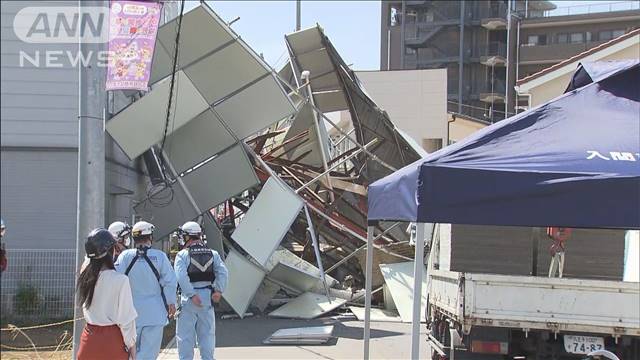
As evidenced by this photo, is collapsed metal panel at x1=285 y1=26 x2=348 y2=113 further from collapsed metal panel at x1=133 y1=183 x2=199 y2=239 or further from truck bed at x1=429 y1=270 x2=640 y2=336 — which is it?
truck bed at x1=429 y1=270 x2=640 y2=336

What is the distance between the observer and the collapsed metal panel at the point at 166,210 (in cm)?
1362

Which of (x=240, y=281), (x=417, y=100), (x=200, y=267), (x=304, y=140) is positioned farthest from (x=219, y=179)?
(x=417, y=100)

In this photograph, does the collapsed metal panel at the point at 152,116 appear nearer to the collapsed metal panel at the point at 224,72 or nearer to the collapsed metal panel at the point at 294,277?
the collapsed metal panel at the point at 224,72

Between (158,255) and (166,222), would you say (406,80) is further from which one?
(158,255)

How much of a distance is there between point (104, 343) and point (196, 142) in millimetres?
8986

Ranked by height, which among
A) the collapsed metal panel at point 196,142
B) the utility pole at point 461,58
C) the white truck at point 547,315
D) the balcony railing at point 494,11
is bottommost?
the white truck at point 547,315

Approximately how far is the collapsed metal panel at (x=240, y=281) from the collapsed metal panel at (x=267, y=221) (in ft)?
1.09

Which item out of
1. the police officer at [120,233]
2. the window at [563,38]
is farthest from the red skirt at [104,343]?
the window at [563,38]

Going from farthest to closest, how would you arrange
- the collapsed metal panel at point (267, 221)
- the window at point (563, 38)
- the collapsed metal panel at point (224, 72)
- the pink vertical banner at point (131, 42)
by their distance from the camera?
the window at point (563, 38) → the collapsed metal panel at point (267, 221) → the collapsed metal panel at point (224, 72) → the pink vertical banner at point (131, 42)

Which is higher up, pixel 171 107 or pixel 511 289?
pixel 171 107

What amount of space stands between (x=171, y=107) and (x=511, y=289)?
792cm

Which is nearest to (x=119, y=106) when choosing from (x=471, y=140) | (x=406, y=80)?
(x=471, y=140)

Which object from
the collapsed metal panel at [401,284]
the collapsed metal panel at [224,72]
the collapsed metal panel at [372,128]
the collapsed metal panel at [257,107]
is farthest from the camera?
the collapsed metal panel at [372,128]

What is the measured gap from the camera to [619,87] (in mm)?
7016
